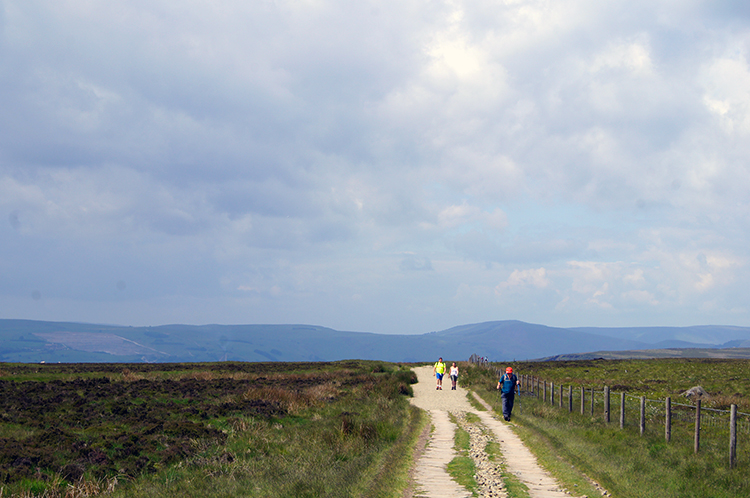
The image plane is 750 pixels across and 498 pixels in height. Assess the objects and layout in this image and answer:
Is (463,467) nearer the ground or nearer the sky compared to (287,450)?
nearer the sky

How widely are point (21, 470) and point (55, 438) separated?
3912 mm

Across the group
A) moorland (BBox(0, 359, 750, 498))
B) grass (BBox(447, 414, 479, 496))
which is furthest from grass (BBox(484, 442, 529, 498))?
grass (BBox(447, 414, 479, 496))

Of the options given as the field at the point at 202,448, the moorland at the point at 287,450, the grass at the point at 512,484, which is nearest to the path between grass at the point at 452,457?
the grass at the point at 512,484

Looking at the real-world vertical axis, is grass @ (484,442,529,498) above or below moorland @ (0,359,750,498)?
above

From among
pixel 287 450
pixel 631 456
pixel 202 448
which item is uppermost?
pixel 631 456

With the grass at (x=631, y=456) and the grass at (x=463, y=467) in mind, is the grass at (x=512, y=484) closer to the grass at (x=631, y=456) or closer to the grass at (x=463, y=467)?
the grass at (x=463, y=467)

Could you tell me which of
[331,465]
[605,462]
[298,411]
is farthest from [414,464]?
[298,411]

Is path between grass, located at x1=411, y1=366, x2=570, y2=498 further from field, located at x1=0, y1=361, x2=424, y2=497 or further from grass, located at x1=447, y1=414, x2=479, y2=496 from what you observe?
field, located at x1=0, y1=361, x2=424, y2=497

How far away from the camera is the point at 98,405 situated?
25625mm

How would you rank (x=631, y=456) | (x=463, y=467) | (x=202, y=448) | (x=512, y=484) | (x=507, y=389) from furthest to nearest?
(x=507, y=389) < (x=202, y=448) < (x=631, y=456) < (x=463, y=467) < (x=512, y=484)

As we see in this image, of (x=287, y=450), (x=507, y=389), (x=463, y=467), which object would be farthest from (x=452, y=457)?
(x=507, y=389)

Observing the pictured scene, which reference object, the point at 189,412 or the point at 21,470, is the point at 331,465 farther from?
the point at 189,412

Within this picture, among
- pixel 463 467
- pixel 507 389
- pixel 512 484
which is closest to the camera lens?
pixel 512 484

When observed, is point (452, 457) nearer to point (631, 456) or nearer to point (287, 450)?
point (287, 450)
